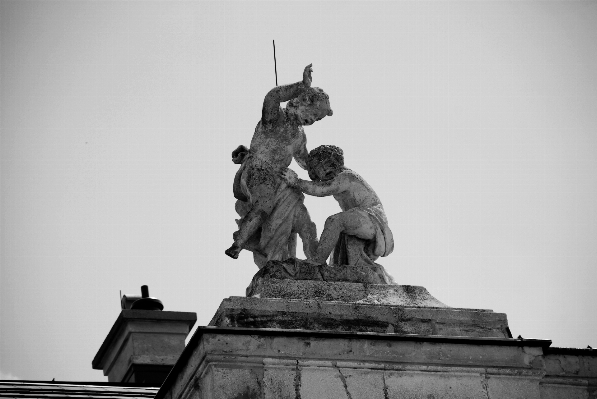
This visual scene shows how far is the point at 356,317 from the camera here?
2053cm

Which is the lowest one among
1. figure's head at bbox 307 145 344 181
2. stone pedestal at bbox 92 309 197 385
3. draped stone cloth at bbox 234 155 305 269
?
draped stone cloth at bbox 234 155 305 269

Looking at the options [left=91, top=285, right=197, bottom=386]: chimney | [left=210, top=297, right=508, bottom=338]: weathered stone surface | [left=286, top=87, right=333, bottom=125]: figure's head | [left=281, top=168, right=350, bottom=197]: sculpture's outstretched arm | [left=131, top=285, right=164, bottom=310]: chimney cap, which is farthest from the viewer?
[left=131, top=285, right=164, bottom=310]: chimney cap

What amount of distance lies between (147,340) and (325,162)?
8.41m

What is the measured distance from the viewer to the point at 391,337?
20156 mm

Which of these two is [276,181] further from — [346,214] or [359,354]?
[359,354]

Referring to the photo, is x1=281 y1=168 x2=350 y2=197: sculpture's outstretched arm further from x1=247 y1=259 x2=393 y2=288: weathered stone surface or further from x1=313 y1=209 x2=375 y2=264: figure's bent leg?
x1=247 y1=259 x2=393 y2=288: weathered stone surface

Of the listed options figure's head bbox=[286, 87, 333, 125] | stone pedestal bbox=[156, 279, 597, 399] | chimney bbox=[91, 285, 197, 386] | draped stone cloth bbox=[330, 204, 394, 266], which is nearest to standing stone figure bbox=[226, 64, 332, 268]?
figure's head bbox=[286, 87, 333, 125]

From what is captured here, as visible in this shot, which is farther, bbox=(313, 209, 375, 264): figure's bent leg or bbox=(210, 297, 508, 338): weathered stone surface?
bbox=(313, 209, 375, 264): figure's bent leg

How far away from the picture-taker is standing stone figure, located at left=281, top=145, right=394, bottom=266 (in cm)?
2188

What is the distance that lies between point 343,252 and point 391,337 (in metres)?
2.01

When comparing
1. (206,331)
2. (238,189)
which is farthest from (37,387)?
(206,331)

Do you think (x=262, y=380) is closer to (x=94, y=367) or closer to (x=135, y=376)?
(x=135, y=376)

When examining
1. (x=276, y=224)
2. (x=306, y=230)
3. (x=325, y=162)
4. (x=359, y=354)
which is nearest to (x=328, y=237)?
(x=306, y=230)

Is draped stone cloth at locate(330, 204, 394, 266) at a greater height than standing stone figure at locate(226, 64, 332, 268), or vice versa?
standing stone figure at locate(226, 64, 332, 268)
